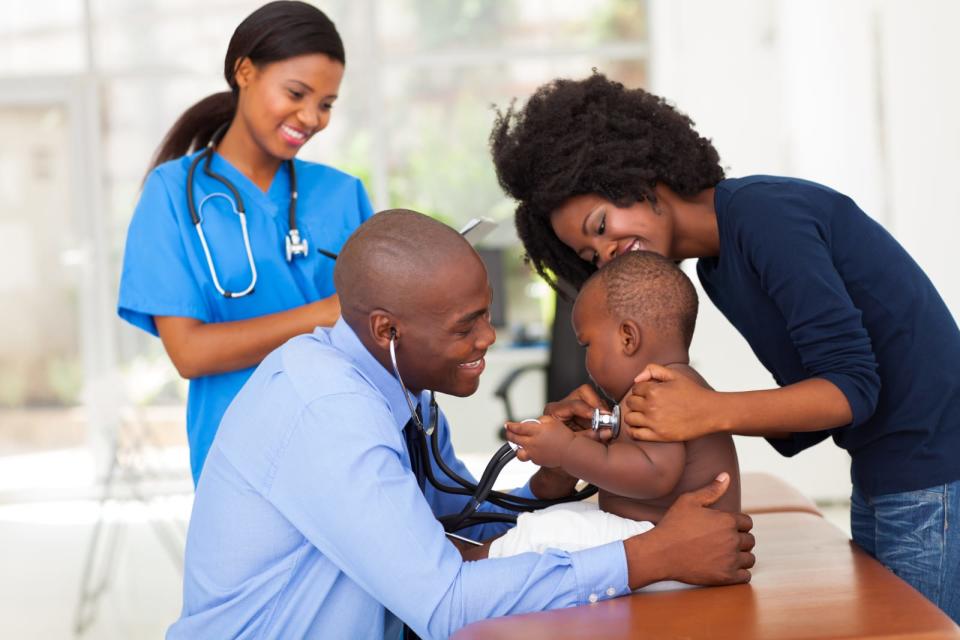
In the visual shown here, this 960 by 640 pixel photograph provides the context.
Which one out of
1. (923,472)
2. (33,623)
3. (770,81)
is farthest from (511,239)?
(923,472)

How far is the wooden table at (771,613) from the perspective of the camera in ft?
3.68

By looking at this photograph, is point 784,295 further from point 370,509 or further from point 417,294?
point 370,509

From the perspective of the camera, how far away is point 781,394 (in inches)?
52.2

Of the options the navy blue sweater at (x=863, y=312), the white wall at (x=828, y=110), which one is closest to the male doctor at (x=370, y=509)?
the navy blue sweater at (x=863, y=312)

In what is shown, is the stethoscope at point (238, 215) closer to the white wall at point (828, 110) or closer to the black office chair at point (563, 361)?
the black office chair at point (563, 361)

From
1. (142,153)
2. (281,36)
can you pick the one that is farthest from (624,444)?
(142,153)

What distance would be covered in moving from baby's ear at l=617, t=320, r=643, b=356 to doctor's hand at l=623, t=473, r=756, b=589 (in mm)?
277

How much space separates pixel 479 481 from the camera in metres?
1.44

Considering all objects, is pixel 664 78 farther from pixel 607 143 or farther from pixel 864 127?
pixel 607 143

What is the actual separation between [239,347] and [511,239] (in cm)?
378

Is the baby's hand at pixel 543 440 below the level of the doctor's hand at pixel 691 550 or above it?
above

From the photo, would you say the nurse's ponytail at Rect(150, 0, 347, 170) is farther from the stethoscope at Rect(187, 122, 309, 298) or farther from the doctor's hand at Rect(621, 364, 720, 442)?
the doctor's hand at Rect(621, 364, 720, 442)

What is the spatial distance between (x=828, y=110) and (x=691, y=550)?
395 centimetres

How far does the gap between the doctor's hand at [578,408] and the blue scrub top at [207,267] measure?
2.19 feet
